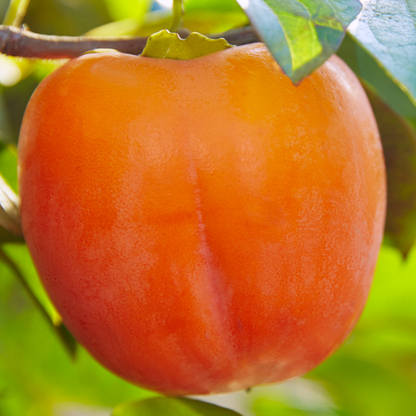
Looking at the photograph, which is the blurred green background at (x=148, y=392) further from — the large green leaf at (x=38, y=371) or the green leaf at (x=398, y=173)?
the green leaf at (x=398, y=173)

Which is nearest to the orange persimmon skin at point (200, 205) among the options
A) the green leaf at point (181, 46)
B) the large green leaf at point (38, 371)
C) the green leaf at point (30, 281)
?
the green leaf at point (181, 46)

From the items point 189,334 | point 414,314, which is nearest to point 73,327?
point 189,334

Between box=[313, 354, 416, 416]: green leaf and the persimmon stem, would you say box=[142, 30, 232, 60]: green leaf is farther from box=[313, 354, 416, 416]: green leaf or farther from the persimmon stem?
box=[313, 354, 416, 416]: green leaf

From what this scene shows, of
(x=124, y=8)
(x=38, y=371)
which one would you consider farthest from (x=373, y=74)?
(x=38, y=371)

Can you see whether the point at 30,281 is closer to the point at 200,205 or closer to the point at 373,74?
the point at 200,205

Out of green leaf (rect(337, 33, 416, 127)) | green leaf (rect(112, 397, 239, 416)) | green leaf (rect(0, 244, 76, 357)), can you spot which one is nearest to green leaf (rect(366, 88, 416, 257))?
green leaf (rect(337, 33, 416, 127))
